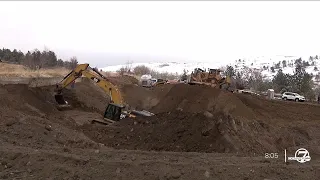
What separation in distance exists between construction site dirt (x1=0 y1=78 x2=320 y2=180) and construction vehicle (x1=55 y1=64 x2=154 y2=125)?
2.87 ft

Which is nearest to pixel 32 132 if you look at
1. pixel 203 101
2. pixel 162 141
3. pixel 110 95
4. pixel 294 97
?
pixel 162 141

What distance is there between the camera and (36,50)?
65125 millimetres

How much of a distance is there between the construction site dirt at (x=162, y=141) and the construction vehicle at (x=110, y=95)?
2.87 ft

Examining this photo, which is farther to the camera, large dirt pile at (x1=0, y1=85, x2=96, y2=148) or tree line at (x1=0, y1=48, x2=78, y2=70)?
tree line at (x1=0, y1=48, x2=78, y2=70)

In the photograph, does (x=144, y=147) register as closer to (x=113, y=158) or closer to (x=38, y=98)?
(x=113, y=158)

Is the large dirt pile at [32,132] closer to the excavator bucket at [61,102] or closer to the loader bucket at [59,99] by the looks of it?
the excavator bucket at [61,102]

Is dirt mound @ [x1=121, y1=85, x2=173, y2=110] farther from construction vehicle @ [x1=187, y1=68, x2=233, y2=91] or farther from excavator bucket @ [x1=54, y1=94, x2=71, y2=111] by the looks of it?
excavator bucket @ [x1=54, y1=94, x2=71, y2=111]

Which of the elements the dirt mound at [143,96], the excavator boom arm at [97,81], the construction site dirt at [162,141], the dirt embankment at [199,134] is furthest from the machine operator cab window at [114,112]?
the dirt mound at [143,96]

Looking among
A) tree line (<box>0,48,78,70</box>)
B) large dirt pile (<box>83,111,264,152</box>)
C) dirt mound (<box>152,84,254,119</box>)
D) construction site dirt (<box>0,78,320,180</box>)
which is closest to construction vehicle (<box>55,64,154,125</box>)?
construction site dirt (<box>0,78,320,180</box>)

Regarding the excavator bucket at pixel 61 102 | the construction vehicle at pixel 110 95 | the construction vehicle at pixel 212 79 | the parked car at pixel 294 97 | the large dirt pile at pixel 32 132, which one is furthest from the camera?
the parked car at pixel 294 97

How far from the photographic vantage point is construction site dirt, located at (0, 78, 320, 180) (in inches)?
278

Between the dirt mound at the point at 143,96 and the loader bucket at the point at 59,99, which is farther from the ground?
the loader bucket at the point at 59,99

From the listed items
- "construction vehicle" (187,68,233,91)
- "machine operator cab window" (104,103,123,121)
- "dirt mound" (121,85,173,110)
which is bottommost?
"dirt mound" (121,85,173,110)

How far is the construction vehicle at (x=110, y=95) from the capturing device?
60.2 ft
